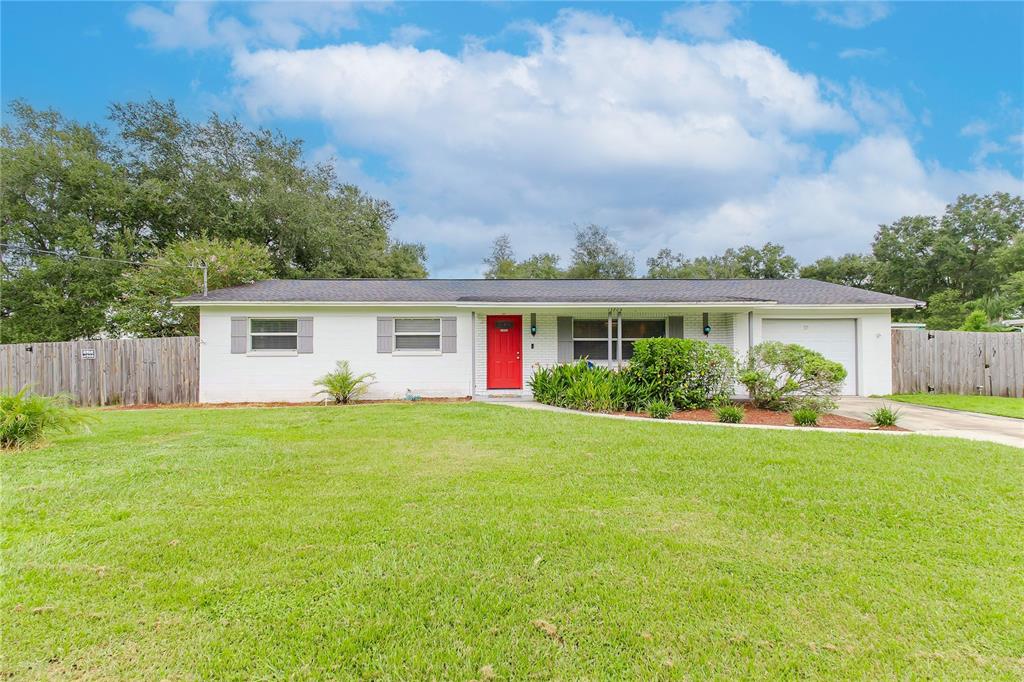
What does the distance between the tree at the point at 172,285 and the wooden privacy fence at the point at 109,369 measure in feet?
10.5

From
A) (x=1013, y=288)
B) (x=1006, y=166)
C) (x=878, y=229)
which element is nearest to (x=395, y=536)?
(x=1006, y=166)

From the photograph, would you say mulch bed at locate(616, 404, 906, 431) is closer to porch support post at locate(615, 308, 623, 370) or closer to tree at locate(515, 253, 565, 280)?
porch support post at locate(615, 308, 623, 370)

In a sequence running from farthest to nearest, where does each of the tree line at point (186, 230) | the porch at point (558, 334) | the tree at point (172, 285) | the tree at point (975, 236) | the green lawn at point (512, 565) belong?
the tree at point (975, 236) → the tree line at point (186, 230) → the tree at point (172, 285) → the porch at point (558, 334) → the green lawn at point (512, 565)

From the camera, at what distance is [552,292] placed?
1297cm

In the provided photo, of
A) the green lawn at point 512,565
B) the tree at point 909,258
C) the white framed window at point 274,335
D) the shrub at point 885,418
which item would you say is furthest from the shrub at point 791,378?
the tree at point 909,258

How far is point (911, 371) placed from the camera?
11.6m

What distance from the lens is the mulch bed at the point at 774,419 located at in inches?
287

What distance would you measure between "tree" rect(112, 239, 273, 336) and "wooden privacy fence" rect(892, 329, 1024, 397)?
2044 centimetres

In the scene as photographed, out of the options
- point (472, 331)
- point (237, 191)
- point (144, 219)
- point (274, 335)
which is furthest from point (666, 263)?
point (144, 219)

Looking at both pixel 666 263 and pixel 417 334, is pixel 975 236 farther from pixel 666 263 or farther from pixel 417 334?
pixel 417 334

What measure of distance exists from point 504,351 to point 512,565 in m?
9.48

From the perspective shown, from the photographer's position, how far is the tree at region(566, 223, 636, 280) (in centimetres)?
3212

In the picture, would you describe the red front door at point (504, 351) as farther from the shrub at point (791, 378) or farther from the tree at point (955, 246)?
the tree at point (955, 246)

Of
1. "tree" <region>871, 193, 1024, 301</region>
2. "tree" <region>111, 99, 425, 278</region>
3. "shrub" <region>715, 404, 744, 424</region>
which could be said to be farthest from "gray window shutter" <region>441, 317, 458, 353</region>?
"tree" <region>871, 193, 1024, 301</region>
